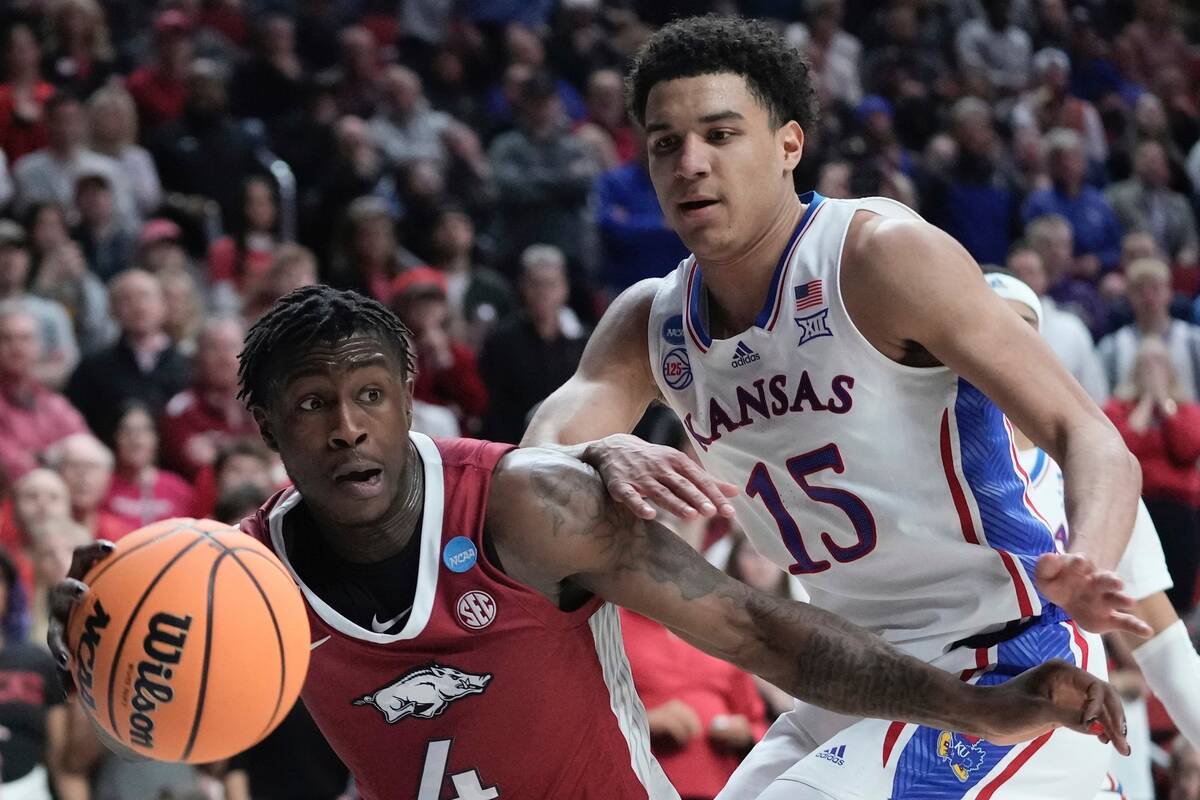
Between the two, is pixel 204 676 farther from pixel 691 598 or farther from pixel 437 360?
pixel 437 360

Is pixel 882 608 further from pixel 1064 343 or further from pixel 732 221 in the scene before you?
pixel 1064 343

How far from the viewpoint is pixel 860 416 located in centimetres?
330

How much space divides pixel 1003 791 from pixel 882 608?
0.43 meters

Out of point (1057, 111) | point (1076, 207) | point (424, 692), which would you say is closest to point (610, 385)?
point (424, 692)

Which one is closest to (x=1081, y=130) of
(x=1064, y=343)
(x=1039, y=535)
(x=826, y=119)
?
(x=826, y=119)

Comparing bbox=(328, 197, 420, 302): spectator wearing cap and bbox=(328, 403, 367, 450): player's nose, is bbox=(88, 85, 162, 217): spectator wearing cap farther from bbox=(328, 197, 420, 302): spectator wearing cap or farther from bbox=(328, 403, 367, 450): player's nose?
bbox=(328, 403, 367, 450): player's nose

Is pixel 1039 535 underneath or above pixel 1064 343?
above

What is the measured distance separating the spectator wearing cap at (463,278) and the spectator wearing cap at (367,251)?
1.35 ft

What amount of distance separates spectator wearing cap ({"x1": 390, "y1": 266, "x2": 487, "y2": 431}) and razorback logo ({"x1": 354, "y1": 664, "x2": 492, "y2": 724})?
15.9 feet

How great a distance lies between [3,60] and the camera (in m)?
9.74

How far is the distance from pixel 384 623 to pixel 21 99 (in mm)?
7261

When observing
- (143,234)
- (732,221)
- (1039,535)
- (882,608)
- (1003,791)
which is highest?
(732,221)

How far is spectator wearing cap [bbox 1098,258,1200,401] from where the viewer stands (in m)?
8.67

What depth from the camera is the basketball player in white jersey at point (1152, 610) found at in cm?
415
